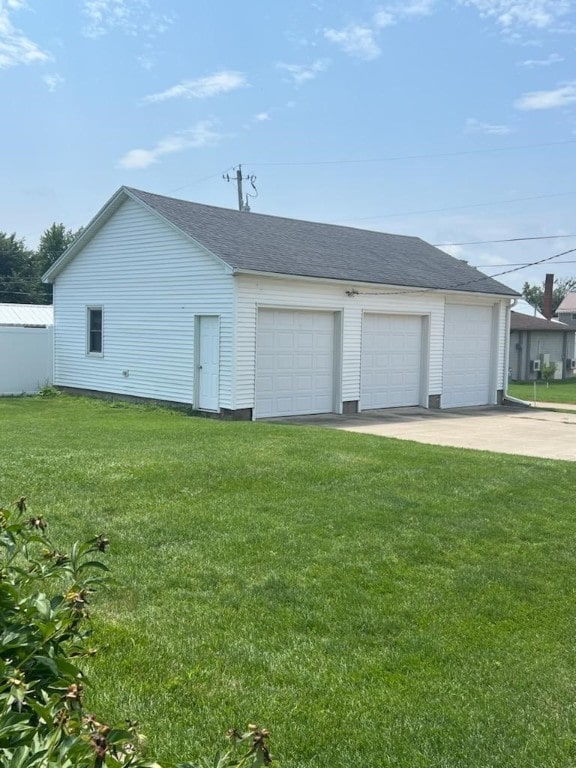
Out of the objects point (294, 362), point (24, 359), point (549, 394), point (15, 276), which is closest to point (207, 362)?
point (294, 362)

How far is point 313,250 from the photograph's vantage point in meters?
18.3

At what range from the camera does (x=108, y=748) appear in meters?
1.71

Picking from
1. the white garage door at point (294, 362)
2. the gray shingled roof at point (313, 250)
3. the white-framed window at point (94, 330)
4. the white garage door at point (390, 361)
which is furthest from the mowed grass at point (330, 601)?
the white-framed window at point (94, 330)

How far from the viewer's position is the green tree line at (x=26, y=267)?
4725 centimetres

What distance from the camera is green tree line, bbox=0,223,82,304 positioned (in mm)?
47250

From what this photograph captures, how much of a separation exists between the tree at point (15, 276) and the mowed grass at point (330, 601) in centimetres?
4070

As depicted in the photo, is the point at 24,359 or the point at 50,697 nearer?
the point at 50,697

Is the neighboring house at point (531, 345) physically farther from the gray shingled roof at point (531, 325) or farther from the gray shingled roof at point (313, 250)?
the gray shingled roof at point (313, 250)

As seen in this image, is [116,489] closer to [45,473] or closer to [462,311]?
[45,473]

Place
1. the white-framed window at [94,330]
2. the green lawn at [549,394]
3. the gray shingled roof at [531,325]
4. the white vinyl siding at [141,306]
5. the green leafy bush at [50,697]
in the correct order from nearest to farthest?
1. the green leafy bush at [50,697]
2. the white vinyl siding at [141,306]
3. the white-framed window at [94,330]
4. the green lawn at [549,394]
5. the gray shingled roof at [531,325]

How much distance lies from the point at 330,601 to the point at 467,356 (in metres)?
16.2

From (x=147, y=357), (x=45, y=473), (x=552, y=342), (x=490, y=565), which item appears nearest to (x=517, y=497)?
(x=490, y=565)

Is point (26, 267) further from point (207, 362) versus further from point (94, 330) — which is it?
point (207, 362)

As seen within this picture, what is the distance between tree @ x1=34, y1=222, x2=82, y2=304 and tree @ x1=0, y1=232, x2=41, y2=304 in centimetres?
42
